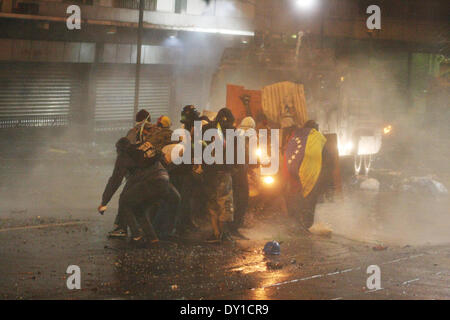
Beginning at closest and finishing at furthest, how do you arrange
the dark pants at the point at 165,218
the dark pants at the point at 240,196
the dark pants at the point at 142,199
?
the dark pants at the point at 142,199 < the dark pants at the point at 165,218 < the dark pants at the point at 240,196

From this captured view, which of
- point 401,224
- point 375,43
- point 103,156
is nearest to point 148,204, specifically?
point 401,224

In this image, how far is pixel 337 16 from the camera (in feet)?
136

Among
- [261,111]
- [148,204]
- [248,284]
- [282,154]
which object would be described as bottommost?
[248,284]

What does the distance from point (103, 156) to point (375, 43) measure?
2498 centimetres

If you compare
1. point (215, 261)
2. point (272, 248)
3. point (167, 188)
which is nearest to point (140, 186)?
point (167, 188)

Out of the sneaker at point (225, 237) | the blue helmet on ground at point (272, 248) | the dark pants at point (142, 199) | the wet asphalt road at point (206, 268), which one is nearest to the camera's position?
the wet asphalt road at point (206, 268)

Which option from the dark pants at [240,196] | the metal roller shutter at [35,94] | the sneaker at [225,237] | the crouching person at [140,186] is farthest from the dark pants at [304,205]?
the metal roller shutter at [35,94]

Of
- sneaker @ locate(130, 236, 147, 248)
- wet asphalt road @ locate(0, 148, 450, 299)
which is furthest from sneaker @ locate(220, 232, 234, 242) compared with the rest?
sneaker @ locate(130, 236, 147, 248)

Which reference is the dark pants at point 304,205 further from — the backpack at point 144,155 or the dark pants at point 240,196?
the backpack at point 144,155

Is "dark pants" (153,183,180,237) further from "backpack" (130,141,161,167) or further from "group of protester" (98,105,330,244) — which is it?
"backpack" (130,141,161,167)

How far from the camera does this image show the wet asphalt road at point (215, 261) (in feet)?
23.2

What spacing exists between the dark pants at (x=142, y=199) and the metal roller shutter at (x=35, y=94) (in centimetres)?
1357

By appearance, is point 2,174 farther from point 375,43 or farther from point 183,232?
point 375,43

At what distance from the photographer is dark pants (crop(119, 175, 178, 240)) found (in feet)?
28.9
